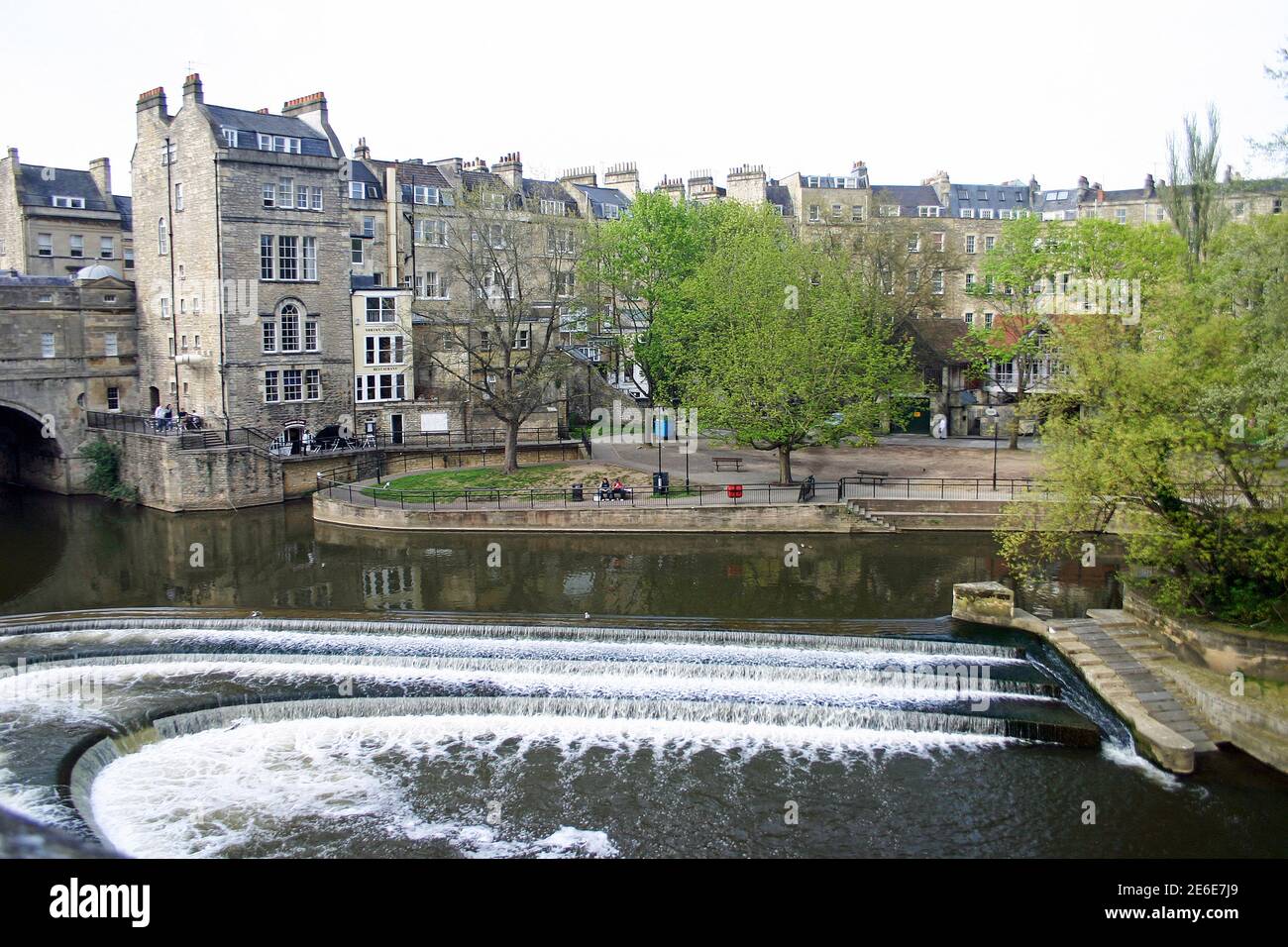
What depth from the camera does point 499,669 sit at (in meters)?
24.4

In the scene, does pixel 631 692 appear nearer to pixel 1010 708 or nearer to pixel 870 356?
pixel 1010 708

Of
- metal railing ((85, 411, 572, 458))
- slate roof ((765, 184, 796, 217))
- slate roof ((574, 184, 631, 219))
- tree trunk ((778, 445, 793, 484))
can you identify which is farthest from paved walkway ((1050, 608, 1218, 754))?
slate roof ((765, 184, 796, 217))

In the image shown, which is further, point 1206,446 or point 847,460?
point 847,460

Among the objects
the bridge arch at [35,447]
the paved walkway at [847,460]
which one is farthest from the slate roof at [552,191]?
the bridge arch at [35,447]

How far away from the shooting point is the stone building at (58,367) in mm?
49406

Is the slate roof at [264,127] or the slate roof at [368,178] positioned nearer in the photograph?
the slate roof at [264,127]

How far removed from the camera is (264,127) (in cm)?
5088

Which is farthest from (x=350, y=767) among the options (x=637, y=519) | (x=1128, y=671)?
(x=637, y=519)

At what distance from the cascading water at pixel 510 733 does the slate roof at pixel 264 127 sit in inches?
1162

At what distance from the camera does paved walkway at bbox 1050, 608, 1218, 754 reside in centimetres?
2081

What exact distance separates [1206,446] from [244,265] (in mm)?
40388

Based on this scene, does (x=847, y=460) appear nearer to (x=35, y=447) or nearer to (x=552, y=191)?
(x=552, y=191)

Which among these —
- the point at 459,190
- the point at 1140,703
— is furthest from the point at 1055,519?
the point at 459,190

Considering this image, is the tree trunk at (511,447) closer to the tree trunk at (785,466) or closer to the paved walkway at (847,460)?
the paved walkway at (847,460)
